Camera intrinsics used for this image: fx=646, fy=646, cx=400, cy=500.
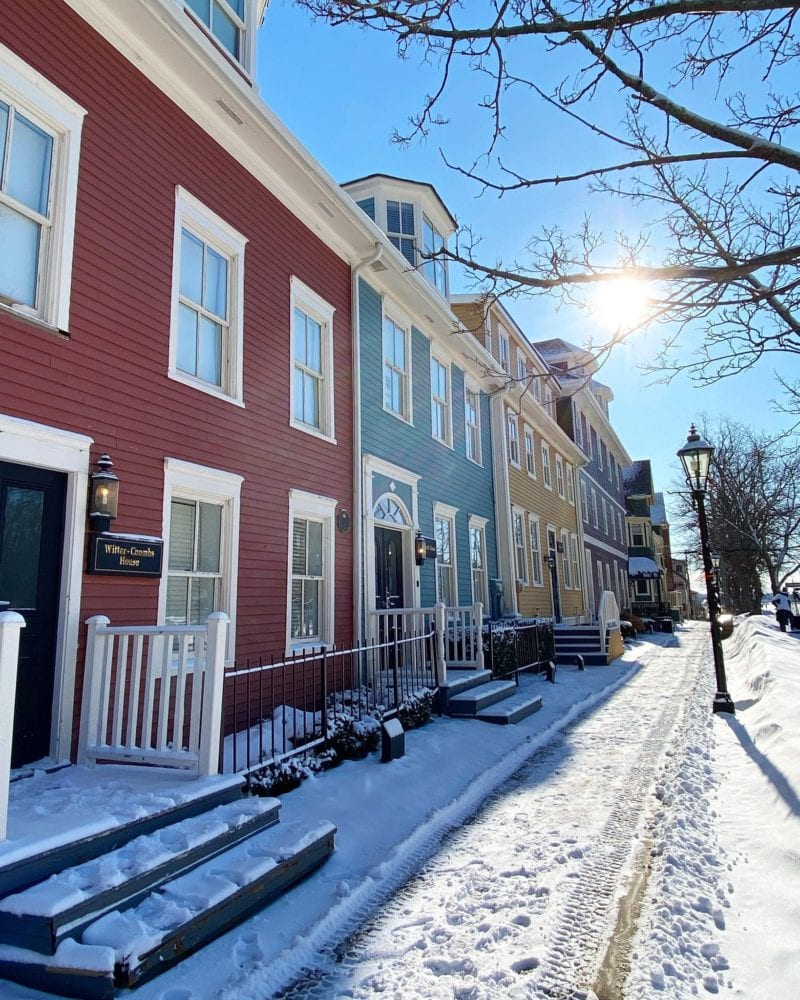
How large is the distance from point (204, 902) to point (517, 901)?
162 cm

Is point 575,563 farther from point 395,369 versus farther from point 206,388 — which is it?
point 206,388

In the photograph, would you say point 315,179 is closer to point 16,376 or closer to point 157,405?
point 157,405

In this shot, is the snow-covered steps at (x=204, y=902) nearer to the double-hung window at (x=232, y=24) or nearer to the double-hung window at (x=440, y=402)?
the double-hung window at (x=232, y=24)

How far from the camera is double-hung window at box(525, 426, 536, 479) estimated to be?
18517 mm

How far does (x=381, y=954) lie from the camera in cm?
298

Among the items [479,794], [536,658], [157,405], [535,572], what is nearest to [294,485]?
[157,405]

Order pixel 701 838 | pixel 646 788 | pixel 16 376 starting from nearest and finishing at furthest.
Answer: pixel 701 838 → pixel 16 376 → pixel 646 788

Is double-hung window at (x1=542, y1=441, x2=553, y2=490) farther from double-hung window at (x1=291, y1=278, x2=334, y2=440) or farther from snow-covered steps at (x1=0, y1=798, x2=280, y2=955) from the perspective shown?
snow-covered steps at (x1=0, y1=798, x2=280, y2=955)

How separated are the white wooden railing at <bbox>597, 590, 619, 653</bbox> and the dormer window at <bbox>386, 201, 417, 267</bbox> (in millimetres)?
9094

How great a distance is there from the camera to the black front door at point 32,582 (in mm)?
4582

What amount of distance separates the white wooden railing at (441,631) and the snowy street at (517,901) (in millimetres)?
2316

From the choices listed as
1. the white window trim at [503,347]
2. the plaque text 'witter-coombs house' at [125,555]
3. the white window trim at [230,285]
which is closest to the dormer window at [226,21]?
the white window trim at [230,285]

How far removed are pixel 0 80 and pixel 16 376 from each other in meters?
2.23

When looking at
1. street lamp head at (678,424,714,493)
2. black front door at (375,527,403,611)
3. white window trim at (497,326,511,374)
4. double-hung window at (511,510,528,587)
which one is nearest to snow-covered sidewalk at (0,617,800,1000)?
black front door at (375,527,403,611)
